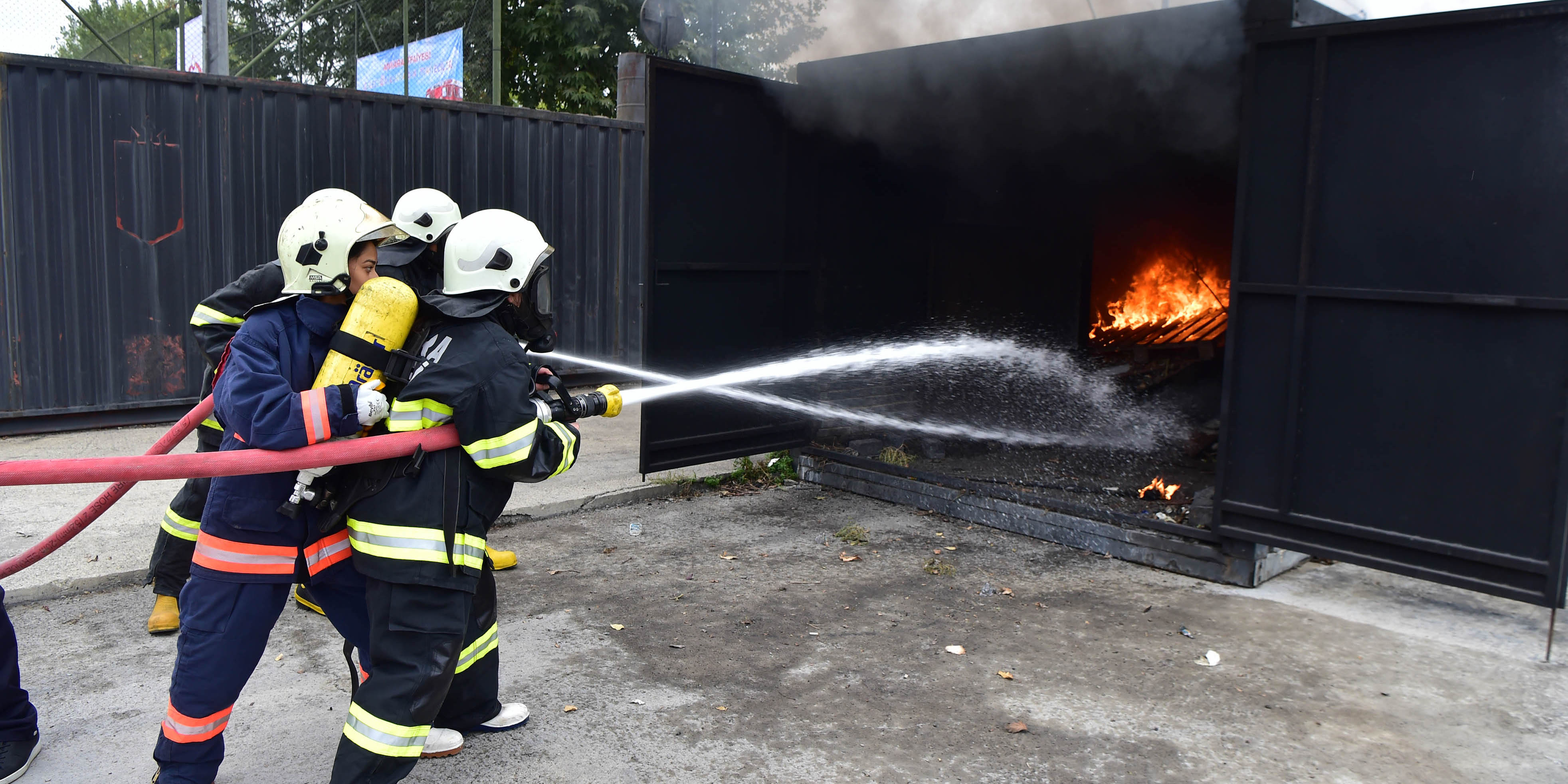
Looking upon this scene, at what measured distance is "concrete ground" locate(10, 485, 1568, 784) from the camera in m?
3.33

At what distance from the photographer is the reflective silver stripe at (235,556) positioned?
2850 mm

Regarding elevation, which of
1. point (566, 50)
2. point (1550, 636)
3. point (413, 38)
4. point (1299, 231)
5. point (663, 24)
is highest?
point (566, 50)

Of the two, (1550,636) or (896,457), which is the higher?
(896,457)

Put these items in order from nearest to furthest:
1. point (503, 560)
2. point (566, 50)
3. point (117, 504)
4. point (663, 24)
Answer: point (503, 560) < point (117, 504) < point (663, 24) < point (566, 50)

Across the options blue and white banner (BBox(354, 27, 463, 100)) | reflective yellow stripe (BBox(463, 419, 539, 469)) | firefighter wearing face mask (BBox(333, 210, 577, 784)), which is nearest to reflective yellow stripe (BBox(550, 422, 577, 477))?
firefighter wearing face mask (BBox(333, 210, 577, 784))

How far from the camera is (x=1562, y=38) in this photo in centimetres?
395

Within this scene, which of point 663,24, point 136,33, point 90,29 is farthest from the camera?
point 136,33

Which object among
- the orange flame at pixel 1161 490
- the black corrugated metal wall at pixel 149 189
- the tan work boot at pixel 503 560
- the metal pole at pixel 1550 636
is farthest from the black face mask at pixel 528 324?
the black corrugated metal wall at pixel 149 189

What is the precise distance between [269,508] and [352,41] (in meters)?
19.8

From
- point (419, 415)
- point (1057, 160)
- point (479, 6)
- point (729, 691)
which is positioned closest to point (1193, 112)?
point (1057, 160)

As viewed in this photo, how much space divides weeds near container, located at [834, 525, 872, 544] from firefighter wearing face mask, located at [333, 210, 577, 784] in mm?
3095

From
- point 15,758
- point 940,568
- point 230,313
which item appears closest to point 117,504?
point 230,313

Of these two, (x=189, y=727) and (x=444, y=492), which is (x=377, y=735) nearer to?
(x=189, y=727)

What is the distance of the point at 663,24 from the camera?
691 centimetres
